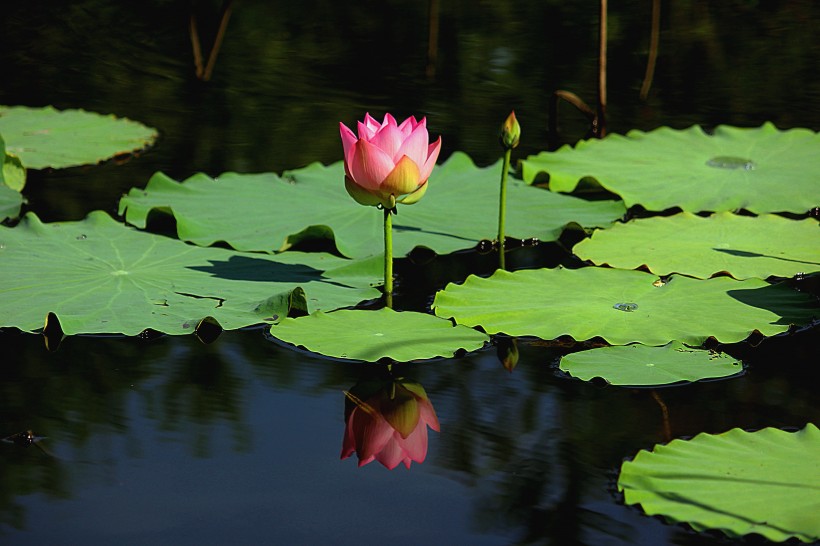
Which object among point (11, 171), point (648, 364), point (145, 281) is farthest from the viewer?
point (11, 171)

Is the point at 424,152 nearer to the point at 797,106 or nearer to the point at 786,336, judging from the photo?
the point at 786,336

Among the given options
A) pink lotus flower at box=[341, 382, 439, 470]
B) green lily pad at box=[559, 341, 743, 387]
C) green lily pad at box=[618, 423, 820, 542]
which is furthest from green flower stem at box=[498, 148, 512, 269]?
green lily pad at box=[618, 423, 820, 542]

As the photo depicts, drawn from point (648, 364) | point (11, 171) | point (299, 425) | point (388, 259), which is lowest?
point (299, 425)

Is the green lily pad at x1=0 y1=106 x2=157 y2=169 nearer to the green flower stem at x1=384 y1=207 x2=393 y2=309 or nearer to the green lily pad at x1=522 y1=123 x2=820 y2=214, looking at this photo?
the green lily pad at x1=522 y1=123 x2=820 y2=214

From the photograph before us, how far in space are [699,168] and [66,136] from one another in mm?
2049

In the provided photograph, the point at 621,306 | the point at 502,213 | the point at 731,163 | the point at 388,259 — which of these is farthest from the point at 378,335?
the point at 731,163

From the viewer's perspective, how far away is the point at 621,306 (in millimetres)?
2230

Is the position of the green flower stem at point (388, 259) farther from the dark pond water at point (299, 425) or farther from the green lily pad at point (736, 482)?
the green lily pad at point (736, 482)

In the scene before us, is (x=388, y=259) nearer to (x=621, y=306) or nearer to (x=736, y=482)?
(x=621, y=306)

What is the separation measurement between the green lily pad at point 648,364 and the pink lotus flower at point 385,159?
0.52 metres

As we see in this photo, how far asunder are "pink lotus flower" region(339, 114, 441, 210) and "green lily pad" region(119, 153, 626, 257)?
11.7 inches

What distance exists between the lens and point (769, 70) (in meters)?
4.47

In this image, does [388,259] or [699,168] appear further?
[699,168]

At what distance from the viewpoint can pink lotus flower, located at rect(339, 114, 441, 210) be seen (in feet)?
7.25
